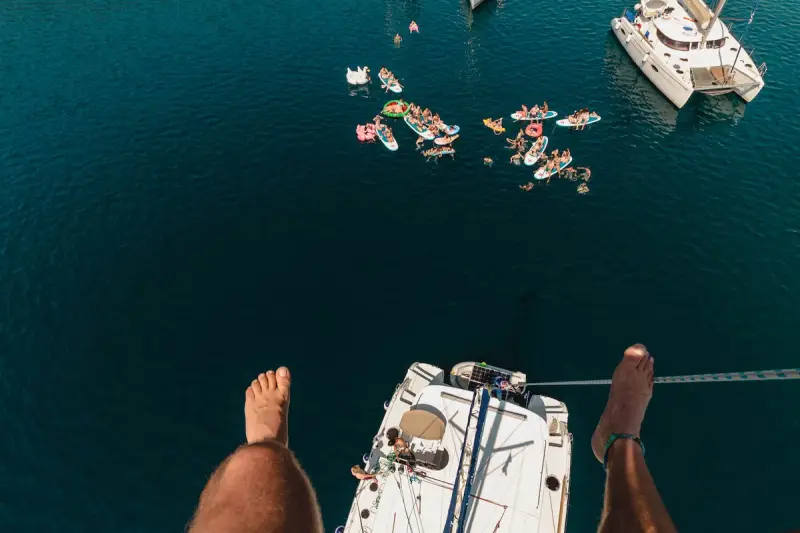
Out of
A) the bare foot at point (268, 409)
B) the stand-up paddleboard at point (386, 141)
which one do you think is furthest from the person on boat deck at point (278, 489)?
the stand-up paddleboard at point (386, 141)

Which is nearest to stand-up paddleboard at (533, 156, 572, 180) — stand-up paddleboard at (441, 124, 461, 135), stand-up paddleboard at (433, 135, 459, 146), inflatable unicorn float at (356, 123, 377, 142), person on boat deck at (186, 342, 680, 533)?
stand-up paddleboard at (433, 135, 459, 146)

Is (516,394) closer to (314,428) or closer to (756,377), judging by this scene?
(314,428)

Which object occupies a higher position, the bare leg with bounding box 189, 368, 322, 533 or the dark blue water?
the bare leg with bounding box 189, 368, 322, 533

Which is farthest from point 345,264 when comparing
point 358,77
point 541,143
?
point 358,77

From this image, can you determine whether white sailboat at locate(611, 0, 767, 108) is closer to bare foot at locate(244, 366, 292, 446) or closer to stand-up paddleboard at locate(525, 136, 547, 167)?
stand-up paddleboard at locate(525, 136, 547, 167)

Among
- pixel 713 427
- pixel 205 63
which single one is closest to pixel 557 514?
pixel 713 427

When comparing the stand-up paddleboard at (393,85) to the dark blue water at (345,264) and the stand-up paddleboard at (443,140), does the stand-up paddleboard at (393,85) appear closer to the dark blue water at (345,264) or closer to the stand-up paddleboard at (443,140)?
the dark blue water at (345,264)
